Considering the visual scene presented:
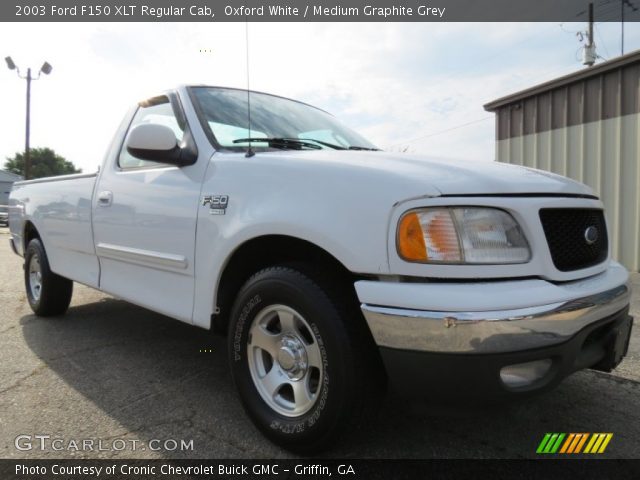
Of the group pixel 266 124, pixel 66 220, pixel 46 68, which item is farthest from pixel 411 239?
pixel 46 68

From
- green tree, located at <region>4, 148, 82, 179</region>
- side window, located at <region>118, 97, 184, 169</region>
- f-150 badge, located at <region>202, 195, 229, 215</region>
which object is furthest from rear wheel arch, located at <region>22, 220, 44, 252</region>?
green tree, located at <region>4, 148, 82, 179</region>

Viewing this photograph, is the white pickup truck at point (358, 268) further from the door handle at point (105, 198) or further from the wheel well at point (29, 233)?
the wheel well at point (29, 233)

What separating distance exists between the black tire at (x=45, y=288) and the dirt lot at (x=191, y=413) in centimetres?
74

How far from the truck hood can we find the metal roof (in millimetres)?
6078

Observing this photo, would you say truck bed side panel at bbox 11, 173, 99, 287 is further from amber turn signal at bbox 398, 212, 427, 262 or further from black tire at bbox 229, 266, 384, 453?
amber turn signal at bbox 398, 212, 427, 262

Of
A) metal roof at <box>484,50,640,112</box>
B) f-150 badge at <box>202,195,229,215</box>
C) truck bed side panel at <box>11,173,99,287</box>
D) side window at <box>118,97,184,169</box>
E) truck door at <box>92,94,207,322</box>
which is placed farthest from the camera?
metal roof at <box>484,50,640,112</box>

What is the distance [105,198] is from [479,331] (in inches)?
105

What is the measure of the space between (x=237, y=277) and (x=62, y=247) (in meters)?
2.32

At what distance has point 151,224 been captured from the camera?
9.17 feet

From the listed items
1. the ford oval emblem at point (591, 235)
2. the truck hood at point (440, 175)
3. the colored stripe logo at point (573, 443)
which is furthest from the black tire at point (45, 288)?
the ford oval emblem at point (591, 235)

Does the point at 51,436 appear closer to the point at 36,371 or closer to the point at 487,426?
the point at 36,371

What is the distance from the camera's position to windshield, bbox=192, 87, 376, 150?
271 cm

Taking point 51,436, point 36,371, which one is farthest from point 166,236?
point 36,371

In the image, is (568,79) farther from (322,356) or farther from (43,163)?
(43,163)
